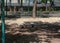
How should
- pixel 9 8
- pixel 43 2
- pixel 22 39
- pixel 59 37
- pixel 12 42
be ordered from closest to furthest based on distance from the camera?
pixel 12 42 → pixel 22 39 → pixel 59 37 → pixel 9 8 → pixel 43 2

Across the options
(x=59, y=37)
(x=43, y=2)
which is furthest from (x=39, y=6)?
(x=59, y=37)

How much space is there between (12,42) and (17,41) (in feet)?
1.01

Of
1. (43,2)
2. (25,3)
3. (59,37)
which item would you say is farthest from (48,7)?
(59,37)

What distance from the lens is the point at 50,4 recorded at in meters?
31.8

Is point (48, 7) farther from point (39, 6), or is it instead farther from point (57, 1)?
point (57, 1)

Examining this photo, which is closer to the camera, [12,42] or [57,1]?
[12,42]

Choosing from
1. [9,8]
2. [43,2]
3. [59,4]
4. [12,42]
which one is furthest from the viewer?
[59,4]

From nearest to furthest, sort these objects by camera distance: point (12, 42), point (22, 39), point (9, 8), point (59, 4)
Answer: point (12, 42) → point (22, 39) → point (9, 8) → point (59, 4)

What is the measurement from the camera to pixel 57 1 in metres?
35.4

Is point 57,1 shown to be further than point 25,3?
Yes

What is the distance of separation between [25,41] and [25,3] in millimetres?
23611

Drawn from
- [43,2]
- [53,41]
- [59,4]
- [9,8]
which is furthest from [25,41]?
[59,4]

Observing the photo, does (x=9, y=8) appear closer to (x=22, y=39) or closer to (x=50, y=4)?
(x=50, y=4)

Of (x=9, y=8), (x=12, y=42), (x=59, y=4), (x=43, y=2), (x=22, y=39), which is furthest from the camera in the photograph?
(x=59, y=4)
